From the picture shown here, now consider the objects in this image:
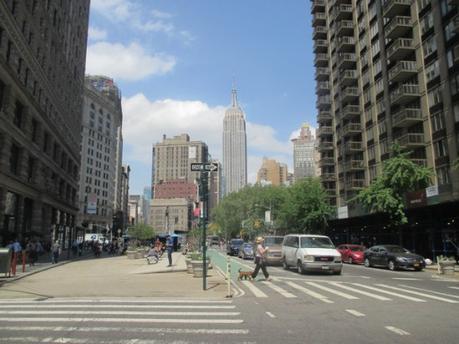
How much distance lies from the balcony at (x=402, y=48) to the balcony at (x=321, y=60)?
85.7 feet

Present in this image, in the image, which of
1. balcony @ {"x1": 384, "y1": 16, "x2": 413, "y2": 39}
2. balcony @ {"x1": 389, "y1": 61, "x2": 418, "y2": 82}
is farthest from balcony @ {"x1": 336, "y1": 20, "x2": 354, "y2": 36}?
balcony @ {"x1": 389, "y1": 61, "x2": 418, "y2": 82}

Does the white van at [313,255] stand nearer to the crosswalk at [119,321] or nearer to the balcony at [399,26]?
the crosswalk at [119,321]

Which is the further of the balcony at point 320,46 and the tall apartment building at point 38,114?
the balcony at point 320,46

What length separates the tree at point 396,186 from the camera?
34.4 metres

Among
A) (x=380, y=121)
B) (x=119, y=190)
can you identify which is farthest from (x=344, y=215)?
(x=119, y=190)

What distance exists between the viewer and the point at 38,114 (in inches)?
1587

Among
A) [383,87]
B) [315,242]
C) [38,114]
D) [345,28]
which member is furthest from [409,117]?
[38,114]

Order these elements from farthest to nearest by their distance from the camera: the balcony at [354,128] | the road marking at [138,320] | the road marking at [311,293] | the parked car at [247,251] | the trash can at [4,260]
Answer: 1. the balcony at [354,128]
2. the parked car at [247,251]
3. the trash can at [4,260]
4. the road marking at [311,293]
5. the road marking at [138,320]

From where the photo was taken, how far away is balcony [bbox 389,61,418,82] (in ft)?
149

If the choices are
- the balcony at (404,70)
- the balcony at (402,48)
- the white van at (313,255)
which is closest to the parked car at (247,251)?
the white van at (313,255)

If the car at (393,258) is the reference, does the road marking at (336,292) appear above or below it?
below

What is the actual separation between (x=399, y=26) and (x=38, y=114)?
36897 mm

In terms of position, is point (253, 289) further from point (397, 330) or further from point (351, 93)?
point (351, 93)

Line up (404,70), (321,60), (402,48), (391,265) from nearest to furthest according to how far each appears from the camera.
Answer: (391,265) → (404,70) → (402,48) → (321,60)
